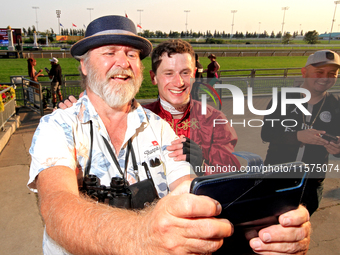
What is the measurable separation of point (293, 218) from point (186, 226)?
20.4 inches

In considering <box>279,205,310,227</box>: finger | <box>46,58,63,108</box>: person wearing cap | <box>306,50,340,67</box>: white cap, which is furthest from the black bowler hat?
<box>46,58,63,108</box>: person wearing cap

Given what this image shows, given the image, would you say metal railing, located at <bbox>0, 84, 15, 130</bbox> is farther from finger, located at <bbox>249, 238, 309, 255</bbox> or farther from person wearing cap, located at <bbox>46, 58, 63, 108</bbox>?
finger, located at <bbox>249, 238, 309, 255</bbox>

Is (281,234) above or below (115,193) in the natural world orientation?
above

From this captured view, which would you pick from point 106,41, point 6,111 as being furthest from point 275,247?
point 6,111

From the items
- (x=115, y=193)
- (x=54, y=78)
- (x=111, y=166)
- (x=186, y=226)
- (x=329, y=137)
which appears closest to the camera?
(x=186, y=226)

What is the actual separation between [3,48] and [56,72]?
138 ft

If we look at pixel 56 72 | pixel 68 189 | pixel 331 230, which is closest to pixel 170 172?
pixel 68 189

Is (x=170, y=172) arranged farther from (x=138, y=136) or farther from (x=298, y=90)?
(x=298, y=90)

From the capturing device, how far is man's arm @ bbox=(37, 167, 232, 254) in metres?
0.81

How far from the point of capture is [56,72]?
10.1m

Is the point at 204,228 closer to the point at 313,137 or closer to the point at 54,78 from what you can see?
the point at 313,137

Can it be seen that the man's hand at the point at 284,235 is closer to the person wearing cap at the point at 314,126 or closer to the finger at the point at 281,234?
the finger at the point at 281,234

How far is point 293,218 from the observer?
3.35ft

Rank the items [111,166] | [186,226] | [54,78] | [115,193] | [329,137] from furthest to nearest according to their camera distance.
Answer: [54,78] → [329,137] → [111,166] → [115,193] → [186,226]
